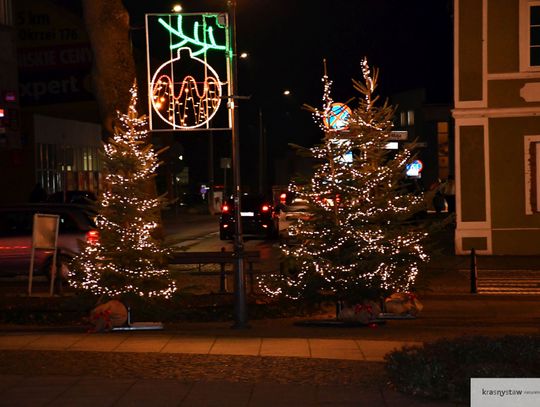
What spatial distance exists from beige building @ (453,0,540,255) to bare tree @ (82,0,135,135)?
37.4 feet

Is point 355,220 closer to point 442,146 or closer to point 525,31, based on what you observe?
point 525,31

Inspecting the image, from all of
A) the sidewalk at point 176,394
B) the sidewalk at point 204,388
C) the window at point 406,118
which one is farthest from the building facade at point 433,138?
the sidewalk at point 176,394

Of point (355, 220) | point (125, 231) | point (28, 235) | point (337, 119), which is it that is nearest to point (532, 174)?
point (337, 119)

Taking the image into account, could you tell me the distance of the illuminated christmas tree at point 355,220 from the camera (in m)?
14.3

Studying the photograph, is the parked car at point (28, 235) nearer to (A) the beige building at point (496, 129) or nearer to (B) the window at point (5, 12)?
(A) the beige building at point (496, 129)

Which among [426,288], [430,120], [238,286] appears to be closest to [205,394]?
[238,286]

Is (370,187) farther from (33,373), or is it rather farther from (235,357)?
(33,373)

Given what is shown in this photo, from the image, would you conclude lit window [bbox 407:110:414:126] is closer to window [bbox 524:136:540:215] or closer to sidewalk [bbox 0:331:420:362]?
→ window [bbox 524:136:540:215]

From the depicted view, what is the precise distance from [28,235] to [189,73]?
680 cm

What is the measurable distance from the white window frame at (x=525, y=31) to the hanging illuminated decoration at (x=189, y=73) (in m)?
13.2

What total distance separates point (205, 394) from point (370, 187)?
645cm

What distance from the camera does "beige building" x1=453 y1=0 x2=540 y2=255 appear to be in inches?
1019

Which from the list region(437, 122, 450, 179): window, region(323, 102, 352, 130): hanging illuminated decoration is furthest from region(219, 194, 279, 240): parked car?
region(437, 122, 450, 179): window

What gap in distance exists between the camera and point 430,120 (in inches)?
2746
